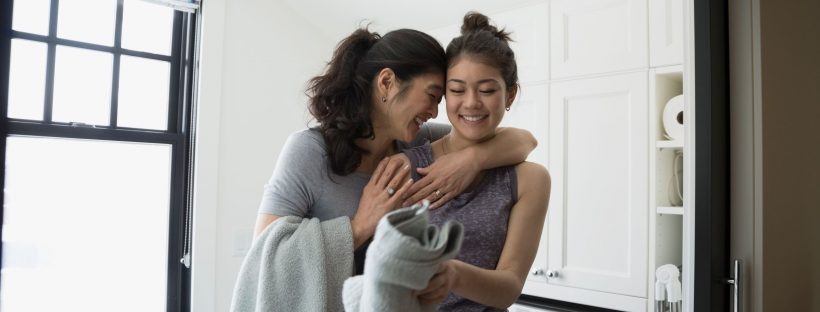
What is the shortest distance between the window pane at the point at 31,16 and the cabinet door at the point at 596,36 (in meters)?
1.87

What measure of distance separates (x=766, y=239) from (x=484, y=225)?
632 millimetres

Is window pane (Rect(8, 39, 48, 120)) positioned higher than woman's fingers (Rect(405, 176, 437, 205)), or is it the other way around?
window pane (Rect(8, 39, 48, 120))

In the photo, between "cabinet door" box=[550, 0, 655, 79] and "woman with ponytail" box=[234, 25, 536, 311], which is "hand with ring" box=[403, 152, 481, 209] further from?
"cabinet door" box=[550, 0, 655, 79]

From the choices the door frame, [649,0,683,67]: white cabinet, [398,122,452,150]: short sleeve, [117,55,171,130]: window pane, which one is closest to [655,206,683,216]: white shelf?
[649,0,683,67]: white cabinet

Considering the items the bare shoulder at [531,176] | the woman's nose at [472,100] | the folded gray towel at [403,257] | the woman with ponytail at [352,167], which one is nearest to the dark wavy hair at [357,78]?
the woman with ponytail at [352,167]

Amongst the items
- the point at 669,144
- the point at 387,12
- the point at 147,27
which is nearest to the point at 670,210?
the point at 669,144

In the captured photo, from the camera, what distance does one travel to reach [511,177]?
98cm

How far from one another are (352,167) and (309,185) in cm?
9

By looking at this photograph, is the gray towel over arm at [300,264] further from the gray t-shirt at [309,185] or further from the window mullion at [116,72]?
the window mullion at [116,72]

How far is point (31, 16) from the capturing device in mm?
2025

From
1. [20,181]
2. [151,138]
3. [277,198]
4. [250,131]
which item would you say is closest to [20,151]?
[20,181]

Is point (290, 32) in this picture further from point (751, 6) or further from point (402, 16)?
point (751, 6)

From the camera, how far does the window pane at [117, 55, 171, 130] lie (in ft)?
7.35

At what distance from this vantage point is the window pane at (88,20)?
210 cm
